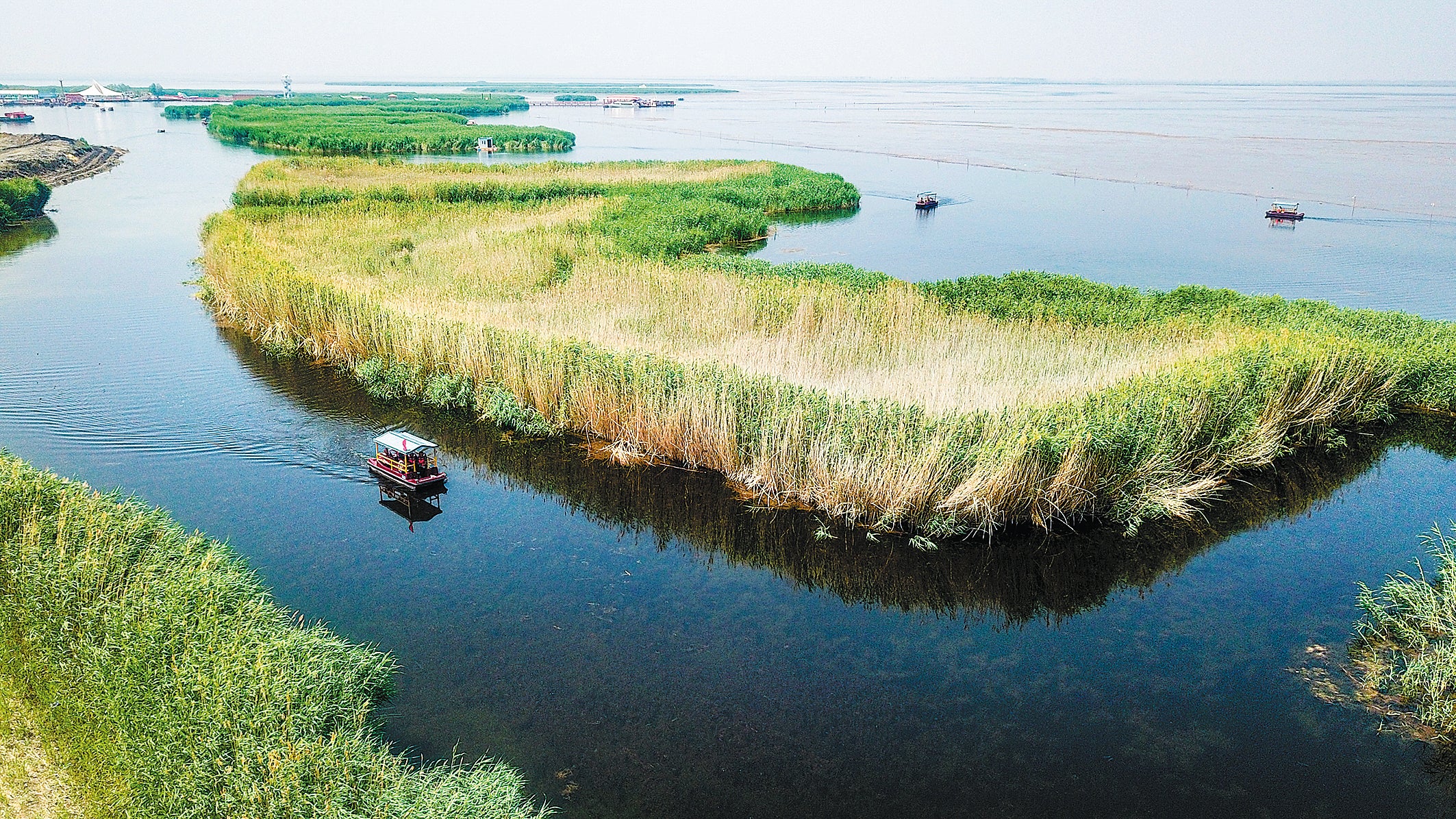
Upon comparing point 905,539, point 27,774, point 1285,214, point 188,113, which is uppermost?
point 188,113

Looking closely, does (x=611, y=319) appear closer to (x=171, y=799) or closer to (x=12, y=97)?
(x=171, y=799)

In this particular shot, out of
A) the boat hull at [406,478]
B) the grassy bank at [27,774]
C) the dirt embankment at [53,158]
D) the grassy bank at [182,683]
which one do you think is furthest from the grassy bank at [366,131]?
the grassy bank at [27,774]

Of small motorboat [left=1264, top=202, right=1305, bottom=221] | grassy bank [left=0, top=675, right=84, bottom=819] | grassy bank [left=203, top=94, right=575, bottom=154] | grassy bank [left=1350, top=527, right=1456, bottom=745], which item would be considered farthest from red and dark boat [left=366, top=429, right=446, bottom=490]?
grassy bank [left=203, top=94, right=575, bottom=154]

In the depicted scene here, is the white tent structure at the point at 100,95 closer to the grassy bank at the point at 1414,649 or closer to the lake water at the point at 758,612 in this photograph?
the lake water at the point at 758,612

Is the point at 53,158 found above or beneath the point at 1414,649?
above

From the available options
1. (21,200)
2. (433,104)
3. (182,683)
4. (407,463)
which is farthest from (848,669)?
(433,104)

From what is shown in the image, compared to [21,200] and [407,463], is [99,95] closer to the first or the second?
[21,200]

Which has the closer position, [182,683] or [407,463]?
[182,683]

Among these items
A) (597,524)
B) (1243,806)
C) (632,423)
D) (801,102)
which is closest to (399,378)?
(632,423)

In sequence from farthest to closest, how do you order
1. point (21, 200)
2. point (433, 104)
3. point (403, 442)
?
point (433, 104) → point (21, 200) → point (403, 442)
